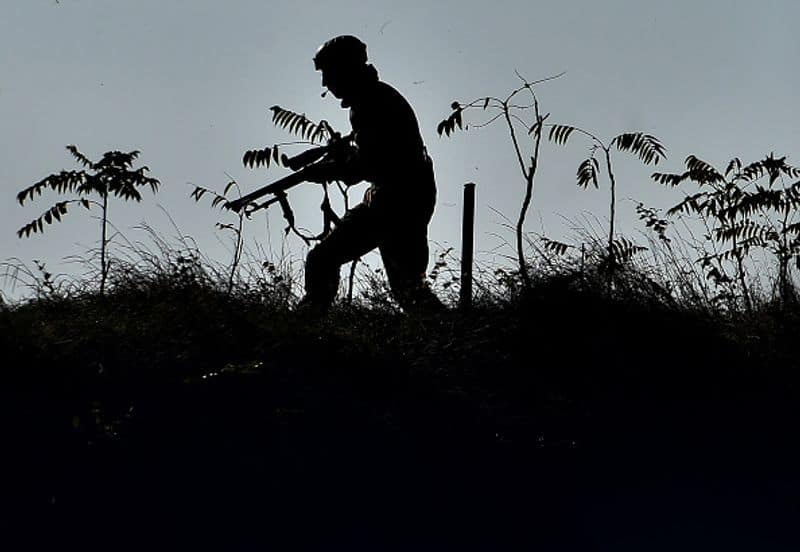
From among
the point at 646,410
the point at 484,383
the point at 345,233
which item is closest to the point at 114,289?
the point at 345,233

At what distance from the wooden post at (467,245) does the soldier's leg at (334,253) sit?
74 cm

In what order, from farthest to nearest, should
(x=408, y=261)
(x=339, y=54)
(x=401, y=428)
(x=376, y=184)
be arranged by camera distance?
(x=408, y=261), (x=376, y=184), (x=339, y=54), (x=401, y=428)

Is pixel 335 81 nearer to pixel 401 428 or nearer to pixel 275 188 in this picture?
pixel 275 188

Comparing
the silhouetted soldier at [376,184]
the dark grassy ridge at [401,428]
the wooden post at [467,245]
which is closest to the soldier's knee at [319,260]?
the silhouetted soldier at [376,184]

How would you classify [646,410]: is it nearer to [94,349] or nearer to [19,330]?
[94,349]

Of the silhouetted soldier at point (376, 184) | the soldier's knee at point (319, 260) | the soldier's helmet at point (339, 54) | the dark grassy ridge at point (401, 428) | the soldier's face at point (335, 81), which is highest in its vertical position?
the soldier's helmet at point (339, 54)

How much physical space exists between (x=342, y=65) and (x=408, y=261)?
1.62 metres

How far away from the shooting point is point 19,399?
7.17 meters

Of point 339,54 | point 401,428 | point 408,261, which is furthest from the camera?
point 408,261

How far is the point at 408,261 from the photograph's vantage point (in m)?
9.19

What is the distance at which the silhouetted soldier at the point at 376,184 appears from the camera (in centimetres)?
884

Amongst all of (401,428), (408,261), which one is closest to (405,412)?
(401,428)

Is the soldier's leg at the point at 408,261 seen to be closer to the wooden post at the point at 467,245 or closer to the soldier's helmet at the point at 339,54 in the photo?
the wooden post at the point at 467,245

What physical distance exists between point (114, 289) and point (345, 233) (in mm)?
1883
